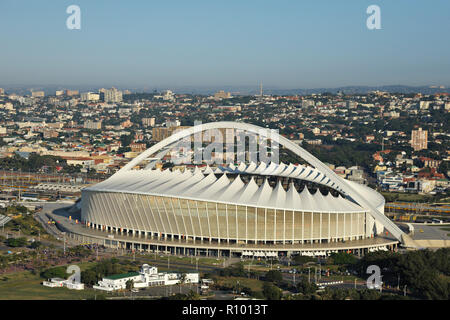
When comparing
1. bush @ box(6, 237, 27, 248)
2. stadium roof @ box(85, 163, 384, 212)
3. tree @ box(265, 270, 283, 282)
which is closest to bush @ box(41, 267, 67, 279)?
bush @ box(6, 237, 27, 248)

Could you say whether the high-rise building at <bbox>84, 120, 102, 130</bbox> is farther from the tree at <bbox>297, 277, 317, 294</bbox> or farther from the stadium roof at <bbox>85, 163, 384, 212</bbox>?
the tree at <bbox>297, 277, 317, 294</bbox>

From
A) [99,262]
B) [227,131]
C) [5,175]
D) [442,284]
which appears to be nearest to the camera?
[442,284]

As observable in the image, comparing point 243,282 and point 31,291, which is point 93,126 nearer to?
point 31,291

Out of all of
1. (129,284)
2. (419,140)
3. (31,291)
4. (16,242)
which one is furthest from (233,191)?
(419,140)

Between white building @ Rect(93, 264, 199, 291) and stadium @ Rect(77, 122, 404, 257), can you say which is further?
stadium @ Rect(77, 122, 404, 257)

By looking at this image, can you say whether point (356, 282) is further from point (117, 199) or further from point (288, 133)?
point (288, 133)

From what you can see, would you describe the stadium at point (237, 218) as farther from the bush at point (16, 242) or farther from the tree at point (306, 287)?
the tree at point (306, 287)

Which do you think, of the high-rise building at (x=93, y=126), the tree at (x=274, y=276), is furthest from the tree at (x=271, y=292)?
the high-rise building at (x=93, y=126)
